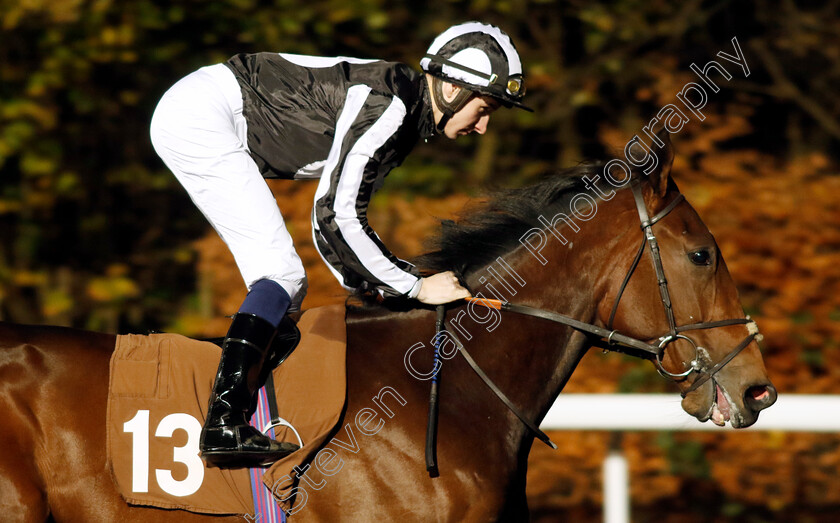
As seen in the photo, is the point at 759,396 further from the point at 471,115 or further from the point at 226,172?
the point at 226,172

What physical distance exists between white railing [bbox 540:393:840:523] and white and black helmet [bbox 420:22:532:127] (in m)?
1.67

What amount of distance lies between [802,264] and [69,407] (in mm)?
4383

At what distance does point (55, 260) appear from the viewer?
7.48 metres

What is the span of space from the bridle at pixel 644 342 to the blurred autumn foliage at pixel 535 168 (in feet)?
8.07

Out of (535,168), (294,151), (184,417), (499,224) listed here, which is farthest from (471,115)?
(535,168)

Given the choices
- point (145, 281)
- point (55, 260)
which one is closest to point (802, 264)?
point (145, 281)

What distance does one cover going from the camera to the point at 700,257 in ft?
9.44

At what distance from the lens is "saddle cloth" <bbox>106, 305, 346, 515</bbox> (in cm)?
268

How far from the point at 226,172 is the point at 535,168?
180 inches

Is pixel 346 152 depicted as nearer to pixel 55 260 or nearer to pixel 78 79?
pixel 78 79

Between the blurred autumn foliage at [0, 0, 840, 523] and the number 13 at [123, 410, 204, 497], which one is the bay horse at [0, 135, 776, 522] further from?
the blurred autumn foliage at [0, 0, 840, 523]

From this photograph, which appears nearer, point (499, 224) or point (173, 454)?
point (173, 454)

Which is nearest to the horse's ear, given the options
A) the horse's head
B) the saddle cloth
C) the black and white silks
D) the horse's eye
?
the horse's head

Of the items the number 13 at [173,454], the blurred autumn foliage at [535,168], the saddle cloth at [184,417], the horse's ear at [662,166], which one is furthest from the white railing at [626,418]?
the number 13 at [173,454]
